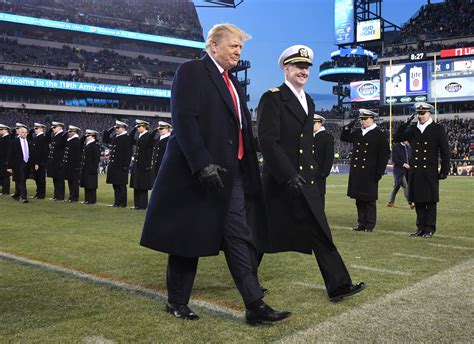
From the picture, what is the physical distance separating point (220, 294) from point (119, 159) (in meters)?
8.13

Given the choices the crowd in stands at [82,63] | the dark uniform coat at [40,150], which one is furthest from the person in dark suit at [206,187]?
the crowd in stands at [82,63]

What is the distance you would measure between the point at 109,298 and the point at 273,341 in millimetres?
1453

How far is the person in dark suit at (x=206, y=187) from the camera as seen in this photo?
3.28m

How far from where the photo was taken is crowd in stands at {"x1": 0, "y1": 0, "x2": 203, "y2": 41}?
184ft

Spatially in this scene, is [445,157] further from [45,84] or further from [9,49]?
[9,49]

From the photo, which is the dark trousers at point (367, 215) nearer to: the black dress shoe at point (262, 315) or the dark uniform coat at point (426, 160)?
the dark uniform coat at point (426, 160)

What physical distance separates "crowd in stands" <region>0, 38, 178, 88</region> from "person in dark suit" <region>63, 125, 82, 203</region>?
41634mm

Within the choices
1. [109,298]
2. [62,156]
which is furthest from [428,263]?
[62,156]

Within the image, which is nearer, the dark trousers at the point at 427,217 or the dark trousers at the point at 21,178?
the dark trousers at the point at 427,217

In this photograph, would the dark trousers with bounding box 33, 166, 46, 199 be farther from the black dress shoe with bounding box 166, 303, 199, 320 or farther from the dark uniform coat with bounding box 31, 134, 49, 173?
the black dress shoe with bounding box 166, 303, 199, 320

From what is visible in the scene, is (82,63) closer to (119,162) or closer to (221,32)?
(119,162)

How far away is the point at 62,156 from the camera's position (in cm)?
1338

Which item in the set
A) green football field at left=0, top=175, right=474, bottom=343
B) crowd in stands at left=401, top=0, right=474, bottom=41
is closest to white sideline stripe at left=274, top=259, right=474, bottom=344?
green football field at left=0, top=175, right=474, bottom=343

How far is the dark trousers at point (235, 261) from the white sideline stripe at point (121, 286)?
29cm
